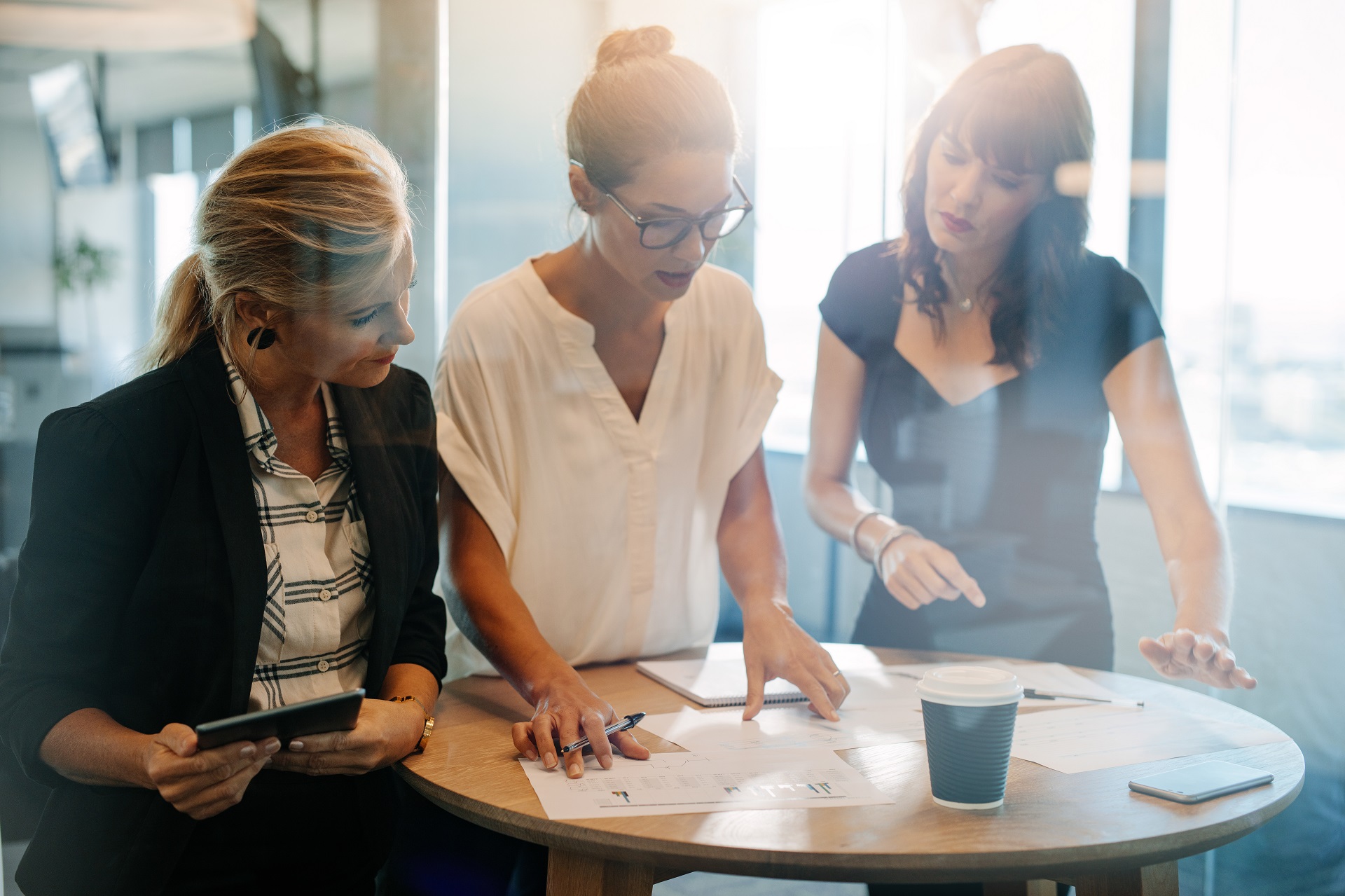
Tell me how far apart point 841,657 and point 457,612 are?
0.56 m

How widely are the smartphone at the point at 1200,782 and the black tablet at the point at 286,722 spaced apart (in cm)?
72

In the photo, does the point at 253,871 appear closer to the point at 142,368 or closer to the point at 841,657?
the point at 142,368

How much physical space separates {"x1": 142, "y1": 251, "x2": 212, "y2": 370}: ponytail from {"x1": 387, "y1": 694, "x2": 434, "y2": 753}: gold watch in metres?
0.43

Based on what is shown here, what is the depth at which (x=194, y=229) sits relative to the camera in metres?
1.16

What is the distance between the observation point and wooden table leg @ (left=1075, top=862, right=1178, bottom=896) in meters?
1.00

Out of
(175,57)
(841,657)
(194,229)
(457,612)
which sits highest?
(175,57)

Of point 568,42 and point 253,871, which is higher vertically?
point 568,42

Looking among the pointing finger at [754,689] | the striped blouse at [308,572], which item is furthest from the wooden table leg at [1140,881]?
the striped blouse at [308,572]

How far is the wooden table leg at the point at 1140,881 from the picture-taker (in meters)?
1.00

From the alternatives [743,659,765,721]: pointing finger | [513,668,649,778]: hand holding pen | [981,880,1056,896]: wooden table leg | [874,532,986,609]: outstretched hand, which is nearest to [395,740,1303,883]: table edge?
[513,668,649,778]: hand holding pen

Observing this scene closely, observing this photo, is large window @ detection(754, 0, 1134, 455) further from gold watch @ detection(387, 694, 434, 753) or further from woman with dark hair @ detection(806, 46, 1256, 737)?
gold watch @ detection(387, 694, 434, 753)

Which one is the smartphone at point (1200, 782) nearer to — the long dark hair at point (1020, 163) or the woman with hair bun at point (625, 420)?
the woman with hair bun at point (625, 420)

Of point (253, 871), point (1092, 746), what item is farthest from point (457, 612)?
point (1092, 746)

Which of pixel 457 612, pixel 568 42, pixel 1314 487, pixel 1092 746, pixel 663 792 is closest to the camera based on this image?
pixel 663 792
